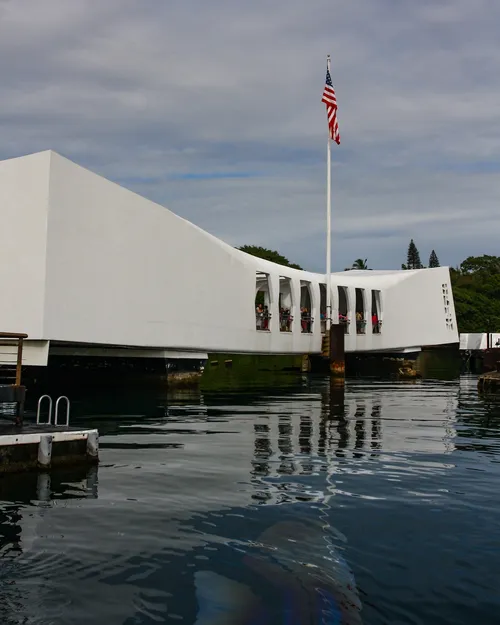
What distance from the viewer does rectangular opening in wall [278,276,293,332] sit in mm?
36250

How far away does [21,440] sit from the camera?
9.02m

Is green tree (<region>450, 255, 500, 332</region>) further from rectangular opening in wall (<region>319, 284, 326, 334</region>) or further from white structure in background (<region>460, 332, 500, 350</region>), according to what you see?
rectangular opening in wall (<region>319, 284, 326, 334</region>)

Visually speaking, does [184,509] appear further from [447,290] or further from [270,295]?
[447,290]

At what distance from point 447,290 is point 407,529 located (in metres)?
49.2

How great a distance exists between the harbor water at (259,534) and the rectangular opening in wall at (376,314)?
105ft

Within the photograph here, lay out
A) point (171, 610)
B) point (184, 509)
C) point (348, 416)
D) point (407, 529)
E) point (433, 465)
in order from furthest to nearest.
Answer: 1. point (348, 416)
2. point (433, 465)
3. point (184, 509)
4. point (407, 529)
5. point (171, 610)

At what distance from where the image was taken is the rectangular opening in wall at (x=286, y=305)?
1427 inches

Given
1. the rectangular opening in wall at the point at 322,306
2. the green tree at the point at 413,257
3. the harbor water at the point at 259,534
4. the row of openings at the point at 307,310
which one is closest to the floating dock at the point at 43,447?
the harbor water at the point at 259,534

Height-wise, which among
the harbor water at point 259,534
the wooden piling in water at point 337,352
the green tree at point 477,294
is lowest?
the harbor water at point 259,534

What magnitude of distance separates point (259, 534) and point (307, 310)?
1375 inches

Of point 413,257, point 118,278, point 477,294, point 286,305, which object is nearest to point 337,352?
point 286,305

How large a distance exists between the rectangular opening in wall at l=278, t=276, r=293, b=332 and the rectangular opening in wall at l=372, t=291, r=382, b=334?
6.69 metres

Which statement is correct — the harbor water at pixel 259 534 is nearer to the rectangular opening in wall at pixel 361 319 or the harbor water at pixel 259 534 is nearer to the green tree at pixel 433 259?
the rectangular opening in wall at pixel 361 319

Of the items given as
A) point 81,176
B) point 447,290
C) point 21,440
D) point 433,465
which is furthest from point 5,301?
point 447,290
